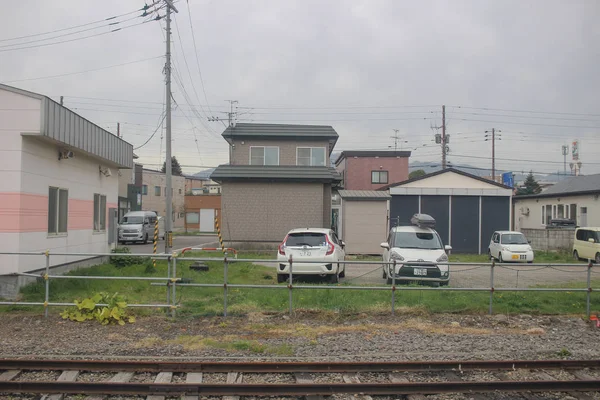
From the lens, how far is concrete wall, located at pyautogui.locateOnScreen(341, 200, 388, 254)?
24.9 m

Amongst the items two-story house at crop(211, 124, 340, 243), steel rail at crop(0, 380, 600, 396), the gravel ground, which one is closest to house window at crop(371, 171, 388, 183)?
two-story house at crop(211, 124, 340, 243)

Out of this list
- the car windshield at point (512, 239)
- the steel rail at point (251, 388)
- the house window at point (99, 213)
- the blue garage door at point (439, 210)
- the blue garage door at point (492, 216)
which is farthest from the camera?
the blue garage door at point (492, 216)

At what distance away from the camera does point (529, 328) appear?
10312 millimetres

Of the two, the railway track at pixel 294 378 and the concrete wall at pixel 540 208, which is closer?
the railway track at pixel 294 378

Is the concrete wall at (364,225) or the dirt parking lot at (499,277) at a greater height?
the concrete wall at (364,225)

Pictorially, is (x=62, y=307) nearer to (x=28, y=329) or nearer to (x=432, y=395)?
(x=28, y=329)

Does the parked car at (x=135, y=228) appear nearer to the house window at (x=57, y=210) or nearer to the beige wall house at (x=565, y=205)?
the house window at (x=57, y=210)

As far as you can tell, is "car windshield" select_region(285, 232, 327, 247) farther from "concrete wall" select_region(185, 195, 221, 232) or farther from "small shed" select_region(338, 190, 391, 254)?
"concrete wall" select_region(185, 195, 221, 232)

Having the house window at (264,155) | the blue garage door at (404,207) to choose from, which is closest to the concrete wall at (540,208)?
the blue garage door at (404,207)

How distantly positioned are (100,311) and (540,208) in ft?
111

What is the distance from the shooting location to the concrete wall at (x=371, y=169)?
44531 mm

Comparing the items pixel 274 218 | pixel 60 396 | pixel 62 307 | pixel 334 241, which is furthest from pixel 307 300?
pixel 274 218

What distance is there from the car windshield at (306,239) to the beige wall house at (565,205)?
A: 69.6ft

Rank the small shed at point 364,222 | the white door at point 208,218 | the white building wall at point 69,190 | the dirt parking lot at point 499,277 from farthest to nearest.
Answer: the white door at point 208,218 < the small shed at point 364,222 < the dirt parking lot at point 499,277 < the white building wall at point 69,190
